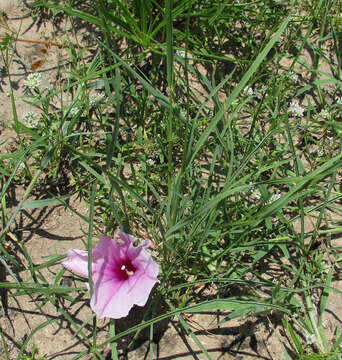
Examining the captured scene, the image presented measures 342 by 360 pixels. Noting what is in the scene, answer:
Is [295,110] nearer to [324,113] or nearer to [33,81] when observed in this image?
[324,113]

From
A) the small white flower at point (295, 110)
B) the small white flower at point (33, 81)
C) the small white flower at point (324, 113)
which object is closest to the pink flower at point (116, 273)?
the small white flower at point (33, 81)

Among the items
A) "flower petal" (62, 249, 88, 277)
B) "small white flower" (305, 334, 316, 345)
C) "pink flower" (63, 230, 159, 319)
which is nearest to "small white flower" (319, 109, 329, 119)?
"small white flower" (305, 334, 316, 345)

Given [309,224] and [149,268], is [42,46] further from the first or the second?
[309,224]

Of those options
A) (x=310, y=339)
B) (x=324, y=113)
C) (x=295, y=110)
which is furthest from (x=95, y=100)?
(x=310, y=339)

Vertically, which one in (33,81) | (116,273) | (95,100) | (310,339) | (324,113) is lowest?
(310,339)

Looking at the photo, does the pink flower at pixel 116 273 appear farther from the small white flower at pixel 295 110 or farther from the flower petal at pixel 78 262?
the small white flower at pixel 295 110

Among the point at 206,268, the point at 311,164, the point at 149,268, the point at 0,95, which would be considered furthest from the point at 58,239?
the point at 311,164
